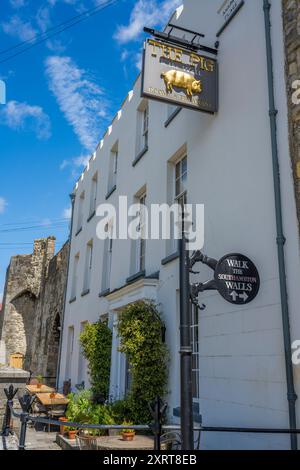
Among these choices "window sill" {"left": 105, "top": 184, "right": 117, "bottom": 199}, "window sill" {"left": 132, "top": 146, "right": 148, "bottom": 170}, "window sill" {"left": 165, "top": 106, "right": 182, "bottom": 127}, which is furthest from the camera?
"window sill" {"left": 105, "top": 184, "right": 117, "bottom": 199}

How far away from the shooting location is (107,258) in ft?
44.8

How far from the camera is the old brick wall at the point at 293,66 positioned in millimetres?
5164

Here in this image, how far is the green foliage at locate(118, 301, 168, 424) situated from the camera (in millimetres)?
7793

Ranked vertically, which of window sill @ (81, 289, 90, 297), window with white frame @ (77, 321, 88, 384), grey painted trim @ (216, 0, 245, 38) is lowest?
window with white frame @ (77, 321, 88, 384)

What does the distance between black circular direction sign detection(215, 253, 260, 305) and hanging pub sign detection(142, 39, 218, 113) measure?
306cm

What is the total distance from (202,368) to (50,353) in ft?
55.9

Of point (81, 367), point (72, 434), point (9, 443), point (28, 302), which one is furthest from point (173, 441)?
point (28, 302)

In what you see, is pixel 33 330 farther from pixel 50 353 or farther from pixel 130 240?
pixel 130 240

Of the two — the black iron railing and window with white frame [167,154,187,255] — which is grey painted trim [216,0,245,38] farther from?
the black iron railing

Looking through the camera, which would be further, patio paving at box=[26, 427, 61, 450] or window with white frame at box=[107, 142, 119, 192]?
window with white frame at box=[107, 142, 119, 192]

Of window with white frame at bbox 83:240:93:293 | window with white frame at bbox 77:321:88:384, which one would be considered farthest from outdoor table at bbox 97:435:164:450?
window with white frame at bbox 83:240:93:293

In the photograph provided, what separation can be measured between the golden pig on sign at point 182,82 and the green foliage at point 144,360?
168 inches

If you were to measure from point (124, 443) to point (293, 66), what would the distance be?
6218mm

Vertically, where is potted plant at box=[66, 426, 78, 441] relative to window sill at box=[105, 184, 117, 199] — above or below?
below
